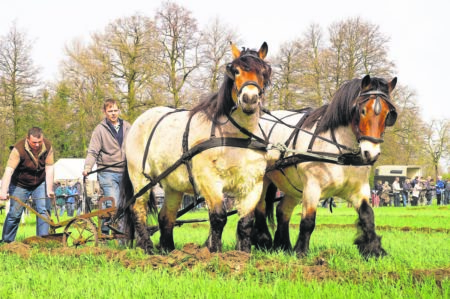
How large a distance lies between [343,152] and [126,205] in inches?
137

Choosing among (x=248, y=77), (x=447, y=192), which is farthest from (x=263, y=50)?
(x=447, y=192)

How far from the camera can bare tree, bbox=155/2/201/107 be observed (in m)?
33.4

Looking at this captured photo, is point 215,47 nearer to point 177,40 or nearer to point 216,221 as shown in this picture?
point 177,40

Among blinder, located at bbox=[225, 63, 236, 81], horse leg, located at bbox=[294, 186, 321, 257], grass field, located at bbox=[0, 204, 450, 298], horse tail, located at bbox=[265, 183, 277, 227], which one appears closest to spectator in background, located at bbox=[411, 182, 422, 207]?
horse tail, located at bbox=[265, 183, 277, 227]

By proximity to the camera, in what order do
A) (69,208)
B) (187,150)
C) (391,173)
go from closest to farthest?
(187,150) → (69,208) → (391,173)

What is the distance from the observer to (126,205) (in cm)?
930

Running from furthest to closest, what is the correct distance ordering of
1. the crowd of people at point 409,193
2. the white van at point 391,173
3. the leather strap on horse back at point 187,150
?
the white van at point 391,173
the crowd of people at point 409,193
the leather strap on horse back at point 187,150

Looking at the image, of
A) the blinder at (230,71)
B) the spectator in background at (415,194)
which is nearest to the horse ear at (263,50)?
the blinder at (230,71)

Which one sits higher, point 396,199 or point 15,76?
point 15,76

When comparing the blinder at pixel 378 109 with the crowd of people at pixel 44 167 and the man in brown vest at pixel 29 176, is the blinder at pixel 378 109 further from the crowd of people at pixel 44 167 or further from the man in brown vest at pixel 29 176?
the man in brown vest at pixel 29 176

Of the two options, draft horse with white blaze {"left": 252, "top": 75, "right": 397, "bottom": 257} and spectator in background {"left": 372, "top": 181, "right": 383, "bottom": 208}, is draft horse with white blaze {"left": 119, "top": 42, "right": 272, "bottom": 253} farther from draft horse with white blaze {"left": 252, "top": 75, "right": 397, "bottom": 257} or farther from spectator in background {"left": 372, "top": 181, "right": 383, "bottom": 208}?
spectator in background {"left": 372, "top": 181, "right": 383, "bottom": 208}

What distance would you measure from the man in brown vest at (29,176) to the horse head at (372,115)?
17.2 feet

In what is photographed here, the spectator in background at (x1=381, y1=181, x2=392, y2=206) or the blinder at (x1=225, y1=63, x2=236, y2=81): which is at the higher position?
the blinder at (x1=225, y1=63, x2=236, y2=81)

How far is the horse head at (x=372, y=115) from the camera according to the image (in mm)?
7062
